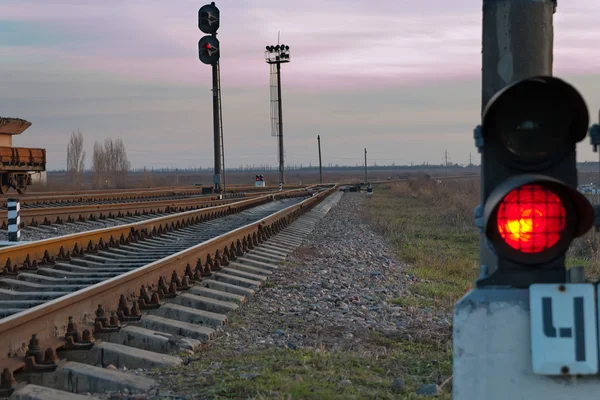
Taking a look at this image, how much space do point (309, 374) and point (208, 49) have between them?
27.3 metres

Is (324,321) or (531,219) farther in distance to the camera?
(324,321)

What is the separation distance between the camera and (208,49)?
1240 inches

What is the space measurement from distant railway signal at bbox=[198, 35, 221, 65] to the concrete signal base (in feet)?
97.1

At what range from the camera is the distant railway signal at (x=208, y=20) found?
105ft

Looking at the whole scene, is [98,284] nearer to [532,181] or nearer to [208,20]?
[532,181]

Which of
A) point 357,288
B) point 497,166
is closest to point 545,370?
point 497,166

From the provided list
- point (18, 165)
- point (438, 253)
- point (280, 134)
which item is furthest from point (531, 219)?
point (280, 134)

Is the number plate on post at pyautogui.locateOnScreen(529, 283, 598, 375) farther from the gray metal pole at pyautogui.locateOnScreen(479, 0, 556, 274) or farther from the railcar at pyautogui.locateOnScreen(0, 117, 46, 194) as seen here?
the railcar at pyautogui.locateOnScreen(0, 117, 46, 194)

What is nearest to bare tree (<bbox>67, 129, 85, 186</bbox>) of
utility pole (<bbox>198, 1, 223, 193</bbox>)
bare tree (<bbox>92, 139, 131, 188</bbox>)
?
bare tree (<bbox>92, 139, 131, 188</bbox>)

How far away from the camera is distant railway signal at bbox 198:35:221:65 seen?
103ft

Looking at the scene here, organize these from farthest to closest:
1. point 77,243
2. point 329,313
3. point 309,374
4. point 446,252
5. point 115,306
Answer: point 446,252, point 77,243, point 329,313, point 115,306, point 309,374

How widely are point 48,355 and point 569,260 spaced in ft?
39.1

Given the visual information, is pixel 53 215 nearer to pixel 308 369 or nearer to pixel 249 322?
pixel 249 322

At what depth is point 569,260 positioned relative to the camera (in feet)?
49.9
